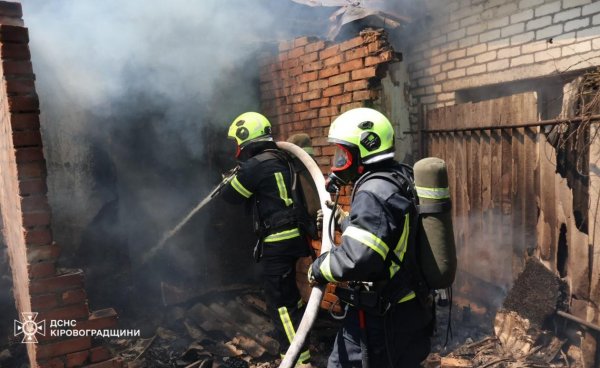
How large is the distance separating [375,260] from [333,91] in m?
2.69

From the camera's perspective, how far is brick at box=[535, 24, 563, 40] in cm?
456

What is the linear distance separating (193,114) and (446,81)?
328 centimetres

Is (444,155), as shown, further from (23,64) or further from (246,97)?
(23,64)

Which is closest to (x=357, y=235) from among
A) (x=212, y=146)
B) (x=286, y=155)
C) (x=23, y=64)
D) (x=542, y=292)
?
(x=286, y=155)

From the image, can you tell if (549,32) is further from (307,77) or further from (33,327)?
(33,327)

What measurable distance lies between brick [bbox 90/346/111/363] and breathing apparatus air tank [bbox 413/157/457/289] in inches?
97.2

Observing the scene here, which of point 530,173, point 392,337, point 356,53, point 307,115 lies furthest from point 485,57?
point 392,337

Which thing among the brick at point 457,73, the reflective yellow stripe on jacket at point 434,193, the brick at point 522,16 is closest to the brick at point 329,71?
the brick at point 457,73

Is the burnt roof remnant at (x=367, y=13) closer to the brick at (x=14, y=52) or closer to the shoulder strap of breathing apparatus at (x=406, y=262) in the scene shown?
the shoulder strap of breathing apparatus at (x=406, y=262)

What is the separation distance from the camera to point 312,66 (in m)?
4.85

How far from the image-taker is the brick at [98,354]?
3195 mm

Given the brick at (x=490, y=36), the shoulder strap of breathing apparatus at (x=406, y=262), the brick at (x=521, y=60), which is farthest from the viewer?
the brick at (x=490, y=36)

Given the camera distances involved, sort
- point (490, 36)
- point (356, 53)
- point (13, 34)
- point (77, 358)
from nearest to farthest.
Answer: point (13, 34)
point (77, 358)
point (356, 53)
point (490, 36)

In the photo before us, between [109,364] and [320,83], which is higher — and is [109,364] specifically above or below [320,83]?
below
